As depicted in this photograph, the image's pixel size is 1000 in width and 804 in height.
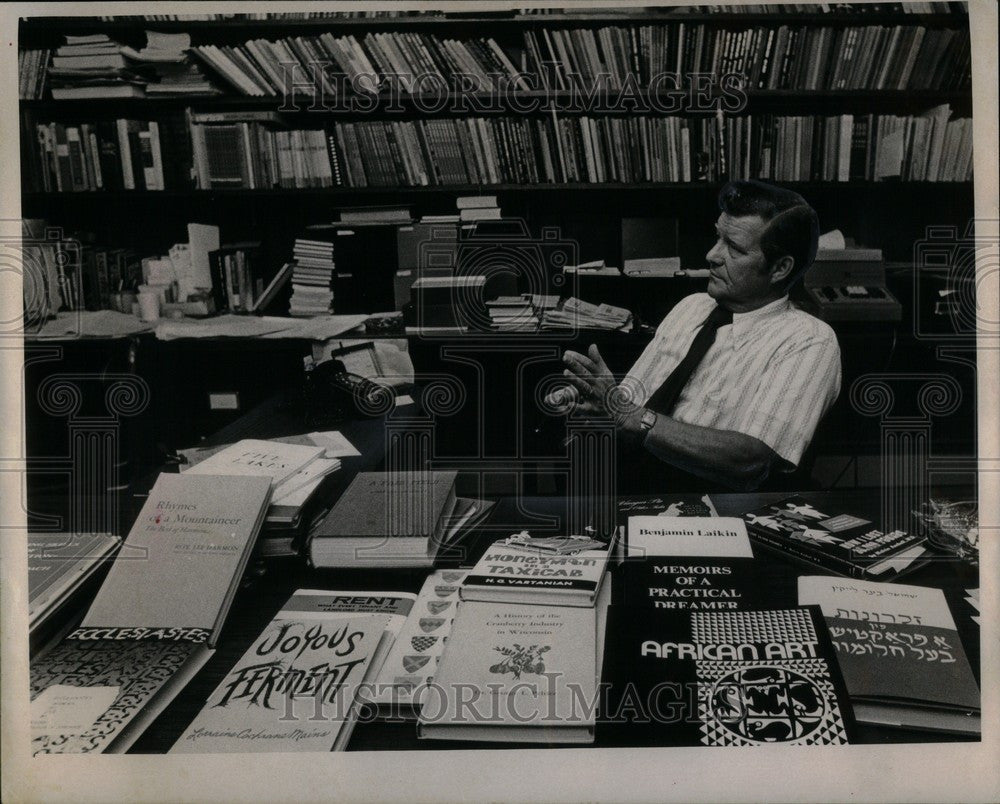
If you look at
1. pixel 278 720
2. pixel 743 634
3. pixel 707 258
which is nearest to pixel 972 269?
pixel 707 258

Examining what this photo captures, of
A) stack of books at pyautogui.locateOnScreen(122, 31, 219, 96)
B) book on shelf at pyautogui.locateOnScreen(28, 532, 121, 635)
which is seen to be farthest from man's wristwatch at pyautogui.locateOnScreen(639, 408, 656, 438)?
stack of books at pyautogui.locateOnScreen(122, 31, 219, 96)

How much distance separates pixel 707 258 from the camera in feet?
5.13

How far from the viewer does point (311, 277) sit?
180 cm

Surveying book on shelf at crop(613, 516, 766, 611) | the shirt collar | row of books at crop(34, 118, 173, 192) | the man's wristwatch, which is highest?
row of books at crop(34, 118, 173, 192)

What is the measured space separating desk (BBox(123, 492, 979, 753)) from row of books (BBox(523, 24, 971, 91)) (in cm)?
86

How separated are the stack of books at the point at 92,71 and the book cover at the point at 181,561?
93 centimetres

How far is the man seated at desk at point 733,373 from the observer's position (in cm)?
153

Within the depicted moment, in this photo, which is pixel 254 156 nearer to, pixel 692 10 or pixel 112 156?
pixel 112 156

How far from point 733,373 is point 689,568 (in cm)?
47

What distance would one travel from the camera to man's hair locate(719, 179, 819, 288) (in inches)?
60.1

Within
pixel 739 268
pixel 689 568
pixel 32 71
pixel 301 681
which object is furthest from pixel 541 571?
pixel 32 71

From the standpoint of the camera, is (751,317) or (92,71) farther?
(92,71)

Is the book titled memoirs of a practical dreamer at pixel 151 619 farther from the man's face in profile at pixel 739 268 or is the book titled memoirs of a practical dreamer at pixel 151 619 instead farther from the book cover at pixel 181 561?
the man's face in profile at pixel 739 268

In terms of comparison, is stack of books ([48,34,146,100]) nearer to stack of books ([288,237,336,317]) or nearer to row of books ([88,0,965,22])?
row of books ([88,0,965,22])
